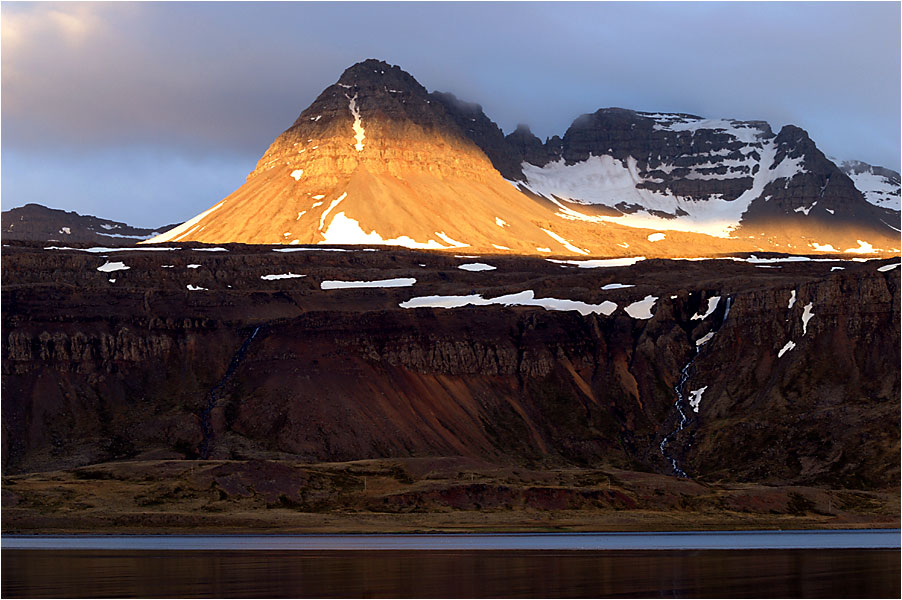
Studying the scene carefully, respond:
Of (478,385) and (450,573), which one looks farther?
(478,385)

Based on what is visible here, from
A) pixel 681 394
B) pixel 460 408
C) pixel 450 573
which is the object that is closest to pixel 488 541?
pixel 450 573

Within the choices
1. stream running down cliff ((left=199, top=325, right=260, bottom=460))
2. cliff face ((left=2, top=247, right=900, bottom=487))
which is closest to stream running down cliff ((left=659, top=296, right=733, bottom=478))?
cliff face ((left=2, top=247, right=900, bottom=487))

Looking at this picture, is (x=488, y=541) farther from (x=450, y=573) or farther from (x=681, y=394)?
(x=681, y=394)

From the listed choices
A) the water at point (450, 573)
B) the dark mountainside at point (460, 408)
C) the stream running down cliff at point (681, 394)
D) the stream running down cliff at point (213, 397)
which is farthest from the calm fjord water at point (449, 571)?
the stream running down cliff at point (681, 394)

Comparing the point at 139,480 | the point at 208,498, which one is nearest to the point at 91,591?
the point at 208,498

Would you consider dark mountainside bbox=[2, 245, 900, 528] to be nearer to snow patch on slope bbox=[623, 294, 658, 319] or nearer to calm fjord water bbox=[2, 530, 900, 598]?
snow patch on slope bbox=[623, 294, 658, 319]

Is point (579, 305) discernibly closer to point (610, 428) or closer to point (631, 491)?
point (610, 428)
